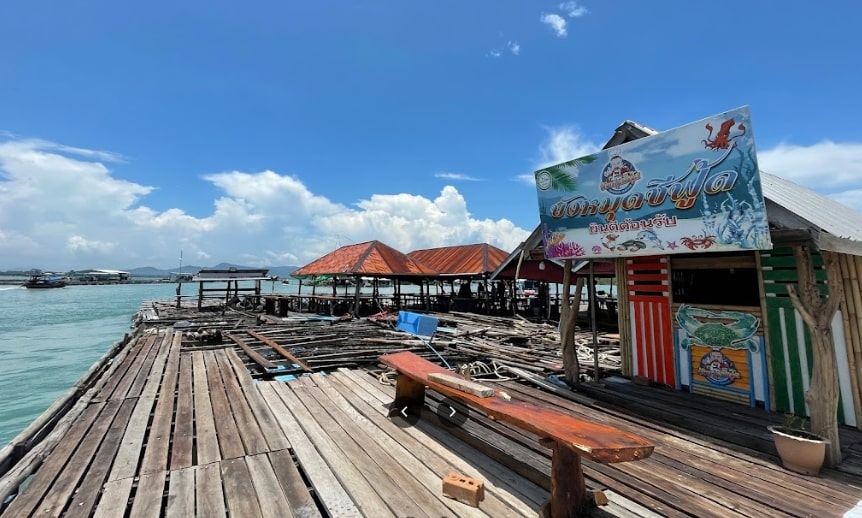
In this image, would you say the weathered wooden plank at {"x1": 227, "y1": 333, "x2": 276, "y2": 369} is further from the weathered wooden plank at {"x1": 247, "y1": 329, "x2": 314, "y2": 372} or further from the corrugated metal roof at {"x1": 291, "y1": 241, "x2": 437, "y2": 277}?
the corrugated metal roof at {"x1": 291, "y1": 241, "x2": 437, "y2": 277}

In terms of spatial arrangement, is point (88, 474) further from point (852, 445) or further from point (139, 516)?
point (852, 445)

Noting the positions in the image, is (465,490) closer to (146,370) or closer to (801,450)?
(801,450)

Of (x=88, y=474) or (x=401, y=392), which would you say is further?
(x=401, y=392)

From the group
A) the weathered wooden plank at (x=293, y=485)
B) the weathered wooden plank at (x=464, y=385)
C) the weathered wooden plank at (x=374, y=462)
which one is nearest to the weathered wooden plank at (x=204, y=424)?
the weathered wooden plank at (x=293, y=485)

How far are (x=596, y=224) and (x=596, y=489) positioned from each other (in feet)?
12.7

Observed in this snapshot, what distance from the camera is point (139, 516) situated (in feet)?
9.61

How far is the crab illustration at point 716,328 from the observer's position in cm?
550

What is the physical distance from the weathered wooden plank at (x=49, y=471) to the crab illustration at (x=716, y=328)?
784 centimetres

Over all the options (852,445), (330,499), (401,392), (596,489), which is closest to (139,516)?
(330,499)

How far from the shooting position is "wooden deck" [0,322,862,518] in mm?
3068

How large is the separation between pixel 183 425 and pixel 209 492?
194cm

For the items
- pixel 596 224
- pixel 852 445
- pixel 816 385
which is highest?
pixel 596 224

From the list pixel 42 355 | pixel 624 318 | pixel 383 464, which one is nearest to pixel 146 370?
pixel 383 464

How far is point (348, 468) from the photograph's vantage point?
369 cm
